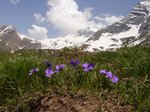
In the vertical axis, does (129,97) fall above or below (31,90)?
below

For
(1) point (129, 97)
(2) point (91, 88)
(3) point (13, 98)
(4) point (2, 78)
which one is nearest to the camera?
(1) point (129, 97)

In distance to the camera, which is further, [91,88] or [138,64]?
[138,64]

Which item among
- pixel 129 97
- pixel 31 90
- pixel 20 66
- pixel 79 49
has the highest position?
pixel 79 49

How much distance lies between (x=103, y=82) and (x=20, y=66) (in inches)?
88.6

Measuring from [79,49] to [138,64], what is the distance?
34.1 ft

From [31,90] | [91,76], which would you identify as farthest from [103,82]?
[31,90]

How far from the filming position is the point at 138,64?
7.88 meters

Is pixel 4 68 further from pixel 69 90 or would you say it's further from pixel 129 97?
pixel 129 97

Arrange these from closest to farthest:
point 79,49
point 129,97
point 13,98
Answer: point 129,97 < point 13,98 < point 79,49

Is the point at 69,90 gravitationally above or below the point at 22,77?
below

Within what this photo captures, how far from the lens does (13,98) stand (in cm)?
704

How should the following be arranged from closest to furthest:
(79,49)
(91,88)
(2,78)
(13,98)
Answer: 1. (91,88)
2. (13,98)
3. (2,78)
4. (79,49)

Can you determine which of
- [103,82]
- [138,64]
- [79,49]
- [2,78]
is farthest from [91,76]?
[79,49]

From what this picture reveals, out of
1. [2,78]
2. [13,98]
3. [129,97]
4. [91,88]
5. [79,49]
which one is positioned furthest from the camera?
[79,49]
